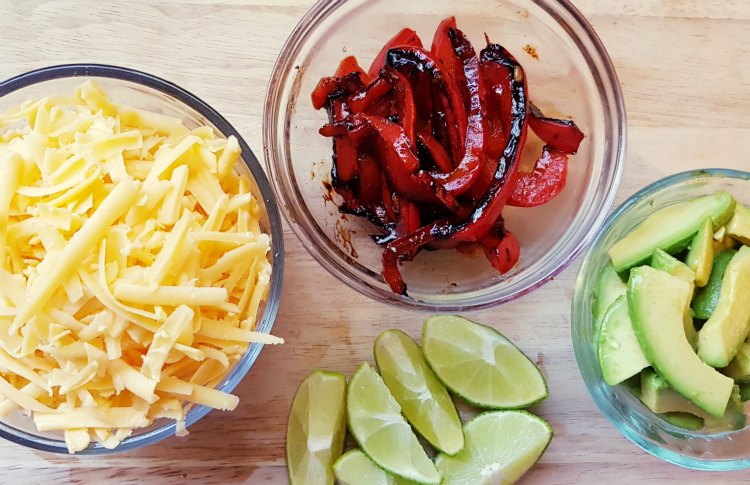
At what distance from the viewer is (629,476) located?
4.40 ft

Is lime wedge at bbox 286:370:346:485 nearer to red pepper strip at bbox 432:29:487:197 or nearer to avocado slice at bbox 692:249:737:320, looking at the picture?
red pepper strip at bbox 432:29:487:197

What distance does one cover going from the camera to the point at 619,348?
1.15 meters

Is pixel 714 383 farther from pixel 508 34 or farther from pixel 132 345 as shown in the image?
pixel 132 345

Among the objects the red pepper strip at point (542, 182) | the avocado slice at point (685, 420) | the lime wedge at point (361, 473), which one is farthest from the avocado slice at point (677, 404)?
the lime wedge at point (361, 473)

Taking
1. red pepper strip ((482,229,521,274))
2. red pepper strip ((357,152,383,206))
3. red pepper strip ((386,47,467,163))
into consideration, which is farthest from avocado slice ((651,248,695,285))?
red pepper strip ((357,152,383,206))

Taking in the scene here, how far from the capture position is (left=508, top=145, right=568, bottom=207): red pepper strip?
1.19 meters

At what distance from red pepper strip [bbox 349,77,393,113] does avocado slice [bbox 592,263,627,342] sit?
0.48 meters

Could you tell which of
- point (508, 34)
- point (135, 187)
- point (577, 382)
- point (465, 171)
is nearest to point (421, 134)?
point (465, 171)

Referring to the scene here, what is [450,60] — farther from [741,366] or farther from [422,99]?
[741,366]

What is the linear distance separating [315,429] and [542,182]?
0.56 metres

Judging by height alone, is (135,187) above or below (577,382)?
above

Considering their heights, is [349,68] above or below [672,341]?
above

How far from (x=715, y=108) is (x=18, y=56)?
4.13 feet

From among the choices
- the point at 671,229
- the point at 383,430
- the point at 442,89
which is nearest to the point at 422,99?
the point at 442,89
